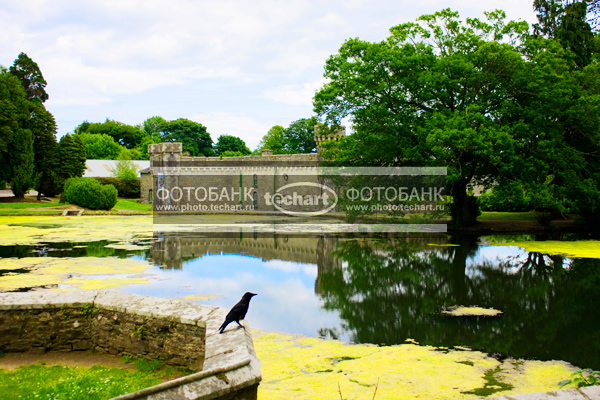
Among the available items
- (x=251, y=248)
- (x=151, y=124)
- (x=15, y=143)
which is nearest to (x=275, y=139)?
(x=151, y=124)

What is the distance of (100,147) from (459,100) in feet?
221

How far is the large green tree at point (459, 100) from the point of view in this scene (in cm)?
2000

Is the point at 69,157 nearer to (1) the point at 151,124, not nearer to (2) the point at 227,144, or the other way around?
(2) the point at 227,144

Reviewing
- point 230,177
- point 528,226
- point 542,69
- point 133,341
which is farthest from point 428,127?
point 230,177

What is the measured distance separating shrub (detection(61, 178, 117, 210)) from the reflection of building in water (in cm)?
1633

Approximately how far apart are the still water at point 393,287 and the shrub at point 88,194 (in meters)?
18.6

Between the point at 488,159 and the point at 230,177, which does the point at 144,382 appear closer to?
the point at 488,159

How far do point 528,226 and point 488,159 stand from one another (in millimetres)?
6908

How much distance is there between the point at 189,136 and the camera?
73.7 meters

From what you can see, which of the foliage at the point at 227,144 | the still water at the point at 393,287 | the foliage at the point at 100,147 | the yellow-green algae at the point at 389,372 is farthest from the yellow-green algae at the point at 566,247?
the foliage at the point at 100,147

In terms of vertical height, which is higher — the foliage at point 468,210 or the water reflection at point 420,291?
the foliage at point 468,210

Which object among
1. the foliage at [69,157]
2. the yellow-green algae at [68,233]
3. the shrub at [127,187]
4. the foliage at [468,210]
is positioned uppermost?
the foliage at [69,157]

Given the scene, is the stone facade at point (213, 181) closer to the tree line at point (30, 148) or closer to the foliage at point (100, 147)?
the tree line at point (30, 148)

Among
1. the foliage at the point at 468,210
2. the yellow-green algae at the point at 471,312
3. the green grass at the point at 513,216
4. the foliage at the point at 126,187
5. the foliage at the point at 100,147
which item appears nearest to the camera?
the yellow-green algae at the point at 471,312
